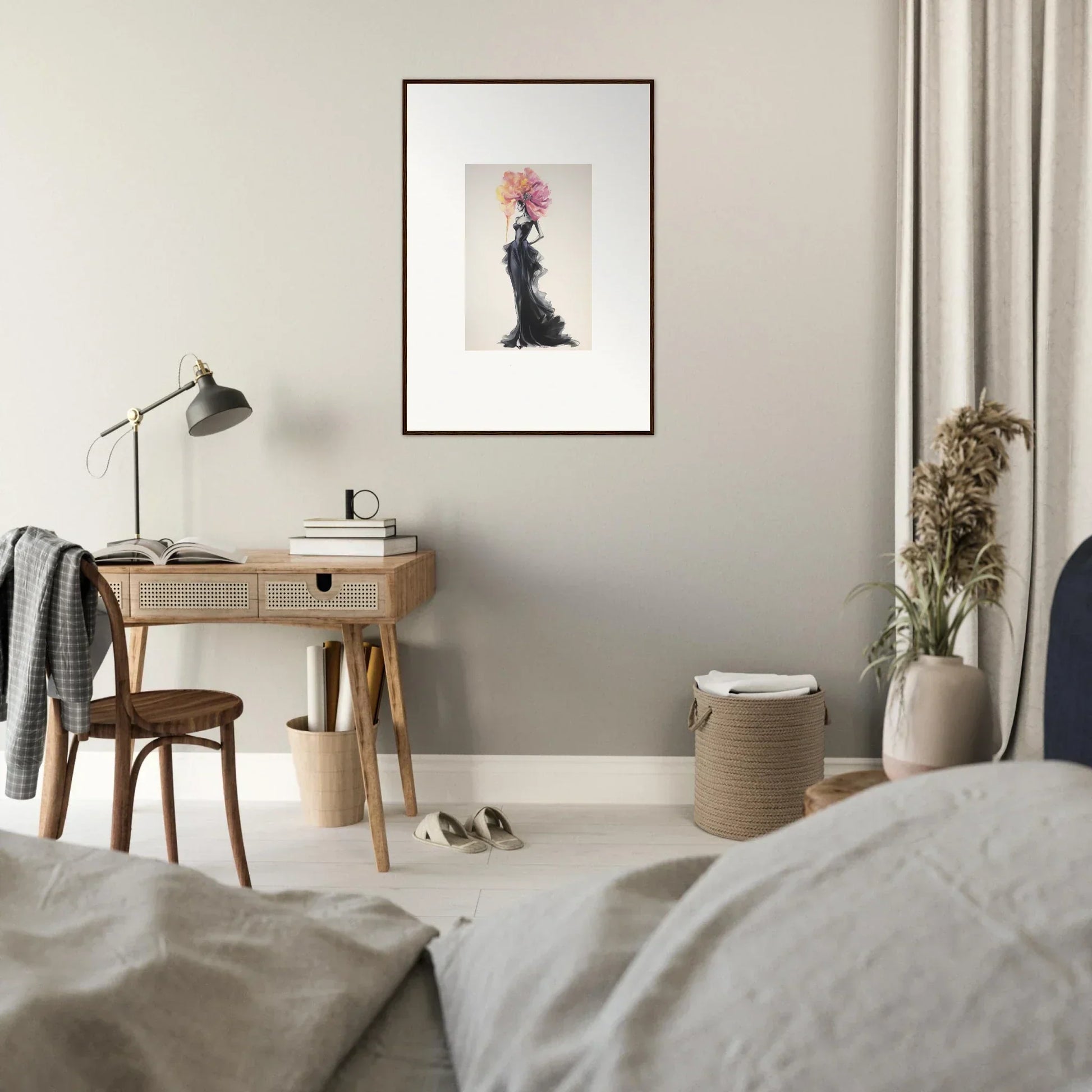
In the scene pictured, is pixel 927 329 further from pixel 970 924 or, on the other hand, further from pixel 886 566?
pixel 970 924

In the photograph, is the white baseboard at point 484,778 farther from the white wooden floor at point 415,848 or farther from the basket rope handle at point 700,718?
the basket rope handle at point 700,718

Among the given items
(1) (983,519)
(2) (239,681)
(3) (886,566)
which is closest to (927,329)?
(3) (886,566)

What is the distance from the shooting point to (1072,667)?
4.72 feet

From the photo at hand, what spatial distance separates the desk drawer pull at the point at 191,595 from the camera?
7.95ft

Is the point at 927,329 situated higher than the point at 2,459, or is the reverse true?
the point at 927,329

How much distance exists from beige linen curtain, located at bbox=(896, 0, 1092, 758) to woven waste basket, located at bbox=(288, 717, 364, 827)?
1703 mm

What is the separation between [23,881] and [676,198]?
8.47ft

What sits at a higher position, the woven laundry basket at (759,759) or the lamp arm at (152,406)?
the lamp arm at (152,406)

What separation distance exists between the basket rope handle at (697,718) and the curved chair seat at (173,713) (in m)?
1.19

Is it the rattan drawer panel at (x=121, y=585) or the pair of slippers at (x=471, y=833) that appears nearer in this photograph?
the rattan drawer panel at (x=121, y=585)

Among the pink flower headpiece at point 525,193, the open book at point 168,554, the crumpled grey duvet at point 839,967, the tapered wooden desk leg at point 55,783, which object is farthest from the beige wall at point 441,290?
the crumpled grey duvet at point 839,967

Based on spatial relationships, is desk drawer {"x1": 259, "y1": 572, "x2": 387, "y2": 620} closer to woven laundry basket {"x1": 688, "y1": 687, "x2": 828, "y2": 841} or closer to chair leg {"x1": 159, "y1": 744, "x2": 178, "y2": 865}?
chair leg {"x1": 159, "y1": 744, "x2": 178, "y2": 865}

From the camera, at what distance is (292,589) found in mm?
2414

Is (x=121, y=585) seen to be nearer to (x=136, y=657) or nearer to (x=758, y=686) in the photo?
(x=136, y=657)
